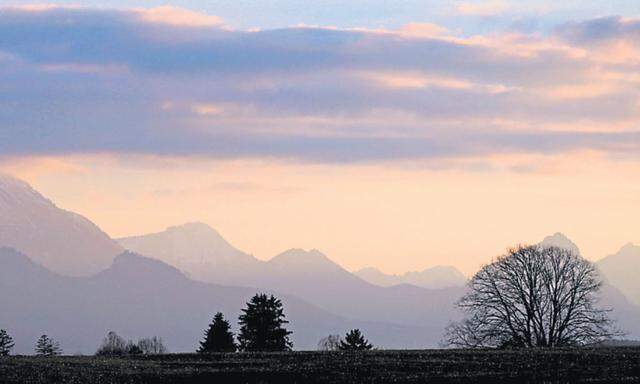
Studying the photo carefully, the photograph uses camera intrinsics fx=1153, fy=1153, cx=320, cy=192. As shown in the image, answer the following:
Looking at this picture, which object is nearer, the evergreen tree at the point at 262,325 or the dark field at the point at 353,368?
the dark field at the point at 353,368

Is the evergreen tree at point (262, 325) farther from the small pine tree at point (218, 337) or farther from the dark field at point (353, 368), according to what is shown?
the dark field at point (353, 368)

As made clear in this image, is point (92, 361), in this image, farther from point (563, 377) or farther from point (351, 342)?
point (351, 342)

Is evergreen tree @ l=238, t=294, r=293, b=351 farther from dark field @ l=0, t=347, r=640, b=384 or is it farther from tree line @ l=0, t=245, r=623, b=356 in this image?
dark field @ l=0, t=347, r=640, b=384

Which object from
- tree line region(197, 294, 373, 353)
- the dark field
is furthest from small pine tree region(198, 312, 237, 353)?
the dark field

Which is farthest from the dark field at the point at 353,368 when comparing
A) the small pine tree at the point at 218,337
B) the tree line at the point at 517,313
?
the small pine tree at the point at 218,337

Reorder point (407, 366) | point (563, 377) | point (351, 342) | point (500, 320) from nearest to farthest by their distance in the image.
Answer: point (563, 377) < point (407, 366) < point (500, 320) < point (351, 342)

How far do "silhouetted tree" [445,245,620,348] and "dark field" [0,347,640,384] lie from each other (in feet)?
104

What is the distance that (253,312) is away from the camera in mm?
98875

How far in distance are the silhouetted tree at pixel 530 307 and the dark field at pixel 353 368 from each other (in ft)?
104

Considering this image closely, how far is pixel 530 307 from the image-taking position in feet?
322

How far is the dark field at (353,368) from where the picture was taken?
5166 cm

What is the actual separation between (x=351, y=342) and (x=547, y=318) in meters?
18.0

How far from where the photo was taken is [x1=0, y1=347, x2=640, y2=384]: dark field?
51656mm

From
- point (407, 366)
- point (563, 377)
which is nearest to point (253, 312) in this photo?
point (407, 366)
